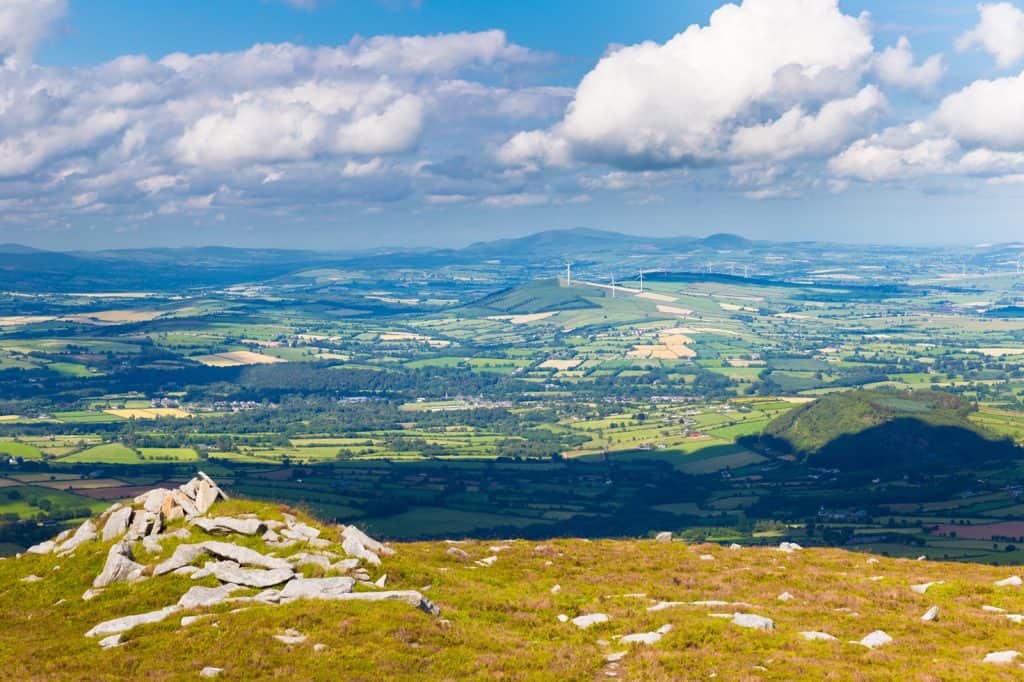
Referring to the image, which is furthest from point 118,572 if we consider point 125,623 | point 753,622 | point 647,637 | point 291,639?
point 753,622

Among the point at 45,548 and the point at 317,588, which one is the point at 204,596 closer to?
the point at 317,588

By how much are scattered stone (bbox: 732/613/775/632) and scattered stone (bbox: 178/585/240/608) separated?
21.9m

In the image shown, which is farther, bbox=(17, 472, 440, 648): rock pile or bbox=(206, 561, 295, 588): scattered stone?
bbox=(206, 561, 295, 588): scattered stone

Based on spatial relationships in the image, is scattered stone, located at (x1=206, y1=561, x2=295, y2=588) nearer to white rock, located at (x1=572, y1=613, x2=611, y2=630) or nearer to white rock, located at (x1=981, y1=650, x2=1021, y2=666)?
white rock, located at (x1=572, y1=613, x2=611, y2=630)

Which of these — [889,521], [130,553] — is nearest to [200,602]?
[130,553]

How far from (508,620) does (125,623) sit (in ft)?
52.9

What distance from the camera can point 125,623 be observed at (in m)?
40.6

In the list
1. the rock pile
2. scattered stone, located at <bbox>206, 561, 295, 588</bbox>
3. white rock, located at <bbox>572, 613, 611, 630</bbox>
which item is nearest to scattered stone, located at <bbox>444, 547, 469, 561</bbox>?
the rock pile

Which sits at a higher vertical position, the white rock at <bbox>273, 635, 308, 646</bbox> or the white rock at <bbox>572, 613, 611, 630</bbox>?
the white rock at <bbox>273, 635, 308, 646</bbox>

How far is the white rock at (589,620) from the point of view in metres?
41.8

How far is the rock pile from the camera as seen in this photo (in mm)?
41438

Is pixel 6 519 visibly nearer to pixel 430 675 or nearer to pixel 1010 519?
pixel 430 675

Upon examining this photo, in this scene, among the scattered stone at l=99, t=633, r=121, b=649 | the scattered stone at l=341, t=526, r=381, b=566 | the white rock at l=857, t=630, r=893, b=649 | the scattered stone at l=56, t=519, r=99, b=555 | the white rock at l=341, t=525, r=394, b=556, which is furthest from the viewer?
the scattered stone at l=56, t=519, r=99, b=555

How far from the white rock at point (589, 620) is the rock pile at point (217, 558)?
20.3 feet
